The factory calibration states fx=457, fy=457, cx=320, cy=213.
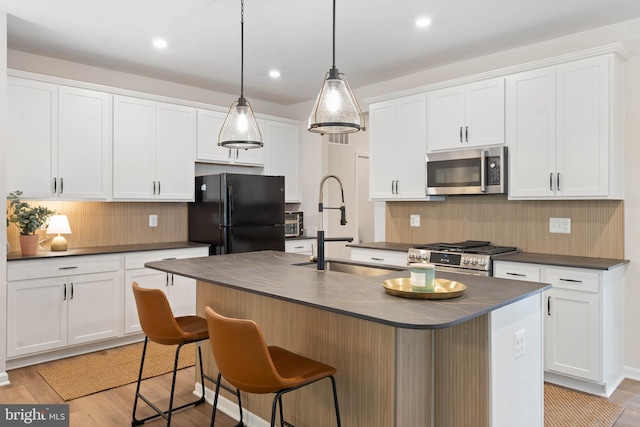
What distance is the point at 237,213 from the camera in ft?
15.6

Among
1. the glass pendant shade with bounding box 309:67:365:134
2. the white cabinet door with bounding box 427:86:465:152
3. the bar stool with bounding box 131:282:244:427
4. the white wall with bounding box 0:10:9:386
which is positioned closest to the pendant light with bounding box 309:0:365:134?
the glass pendant shade with bounding box 309:67:365:134

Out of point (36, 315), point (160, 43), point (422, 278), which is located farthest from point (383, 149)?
point (36, 315)

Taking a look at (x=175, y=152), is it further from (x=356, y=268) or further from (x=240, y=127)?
(x=356, y=268)

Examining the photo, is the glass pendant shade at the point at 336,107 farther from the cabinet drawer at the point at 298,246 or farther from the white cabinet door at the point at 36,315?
the cabinet drawer at the point at 298,246

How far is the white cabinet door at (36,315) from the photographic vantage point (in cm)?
356

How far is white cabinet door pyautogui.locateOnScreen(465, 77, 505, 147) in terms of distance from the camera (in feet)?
12.5

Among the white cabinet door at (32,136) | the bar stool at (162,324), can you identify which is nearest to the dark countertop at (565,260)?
the bar stool at (162,324)

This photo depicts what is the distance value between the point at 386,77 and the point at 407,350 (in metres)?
→ 3.68

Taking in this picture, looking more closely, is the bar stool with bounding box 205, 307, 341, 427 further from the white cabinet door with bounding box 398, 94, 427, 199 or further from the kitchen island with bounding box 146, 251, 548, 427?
the white cabinet door with bounding box 398, 94, 427, 199

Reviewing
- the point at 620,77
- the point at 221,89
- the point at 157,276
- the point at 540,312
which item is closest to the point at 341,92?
the point at 540,312

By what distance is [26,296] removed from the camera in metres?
3.62

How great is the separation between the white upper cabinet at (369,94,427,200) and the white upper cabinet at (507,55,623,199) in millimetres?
863

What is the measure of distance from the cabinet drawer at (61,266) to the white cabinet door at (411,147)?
9.18ft

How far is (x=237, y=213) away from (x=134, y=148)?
1187 mm
